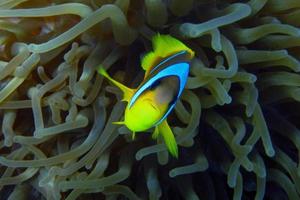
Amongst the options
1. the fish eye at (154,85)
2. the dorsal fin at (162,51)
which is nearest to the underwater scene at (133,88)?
the dorsal fin at (162,51)

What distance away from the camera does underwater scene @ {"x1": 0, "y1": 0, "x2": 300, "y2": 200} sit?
4.64ft

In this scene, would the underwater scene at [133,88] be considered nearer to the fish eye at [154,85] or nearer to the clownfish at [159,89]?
the clownfish at [159,89]

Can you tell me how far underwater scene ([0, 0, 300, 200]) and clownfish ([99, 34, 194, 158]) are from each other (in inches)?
13.3

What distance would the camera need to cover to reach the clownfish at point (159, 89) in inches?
33.5

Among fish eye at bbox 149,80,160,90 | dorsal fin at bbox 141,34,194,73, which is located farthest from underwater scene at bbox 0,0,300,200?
fish eye at bbox 149,80,160,90

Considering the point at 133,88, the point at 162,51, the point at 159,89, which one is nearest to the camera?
the point at 159,89

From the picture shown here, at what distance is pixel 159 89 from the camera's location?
35.5 inches

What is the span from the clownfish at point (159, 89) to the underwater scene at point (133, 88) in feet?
1.11

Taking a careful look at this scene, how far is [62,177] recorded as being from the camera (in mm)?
1534

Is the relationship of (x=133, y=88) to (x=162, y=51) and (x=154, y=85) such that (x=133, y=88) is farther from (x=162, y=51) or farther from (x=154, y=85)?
(x=154, y=85)

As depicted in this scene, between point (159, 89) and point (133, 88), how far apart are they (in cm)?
57

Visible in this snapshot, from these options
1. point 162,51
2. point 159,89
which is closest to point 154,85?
point 159,89

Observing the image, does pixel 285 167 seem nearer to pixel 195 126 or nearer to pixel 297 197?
pixel 297 197

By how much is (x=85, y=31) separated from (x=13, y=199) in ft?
2.33
